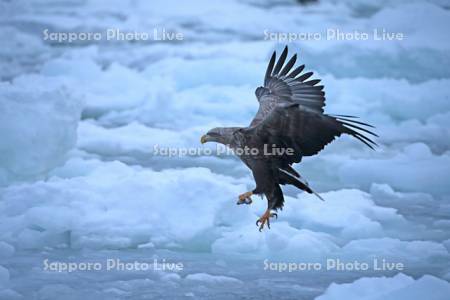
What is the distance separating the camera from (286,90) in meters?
6.38

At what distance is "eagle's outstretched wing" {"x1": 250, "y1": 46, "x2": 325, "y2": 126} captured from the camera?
6121 millimetres

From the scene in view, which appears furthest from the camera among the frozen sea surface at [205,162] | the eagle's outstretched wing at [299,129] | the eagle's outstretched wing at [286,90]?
the frozen sea surface at [205,162]

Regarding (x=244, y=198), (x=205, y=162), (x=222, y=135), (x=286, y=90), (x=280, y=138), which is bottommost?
(x=244, y=198)

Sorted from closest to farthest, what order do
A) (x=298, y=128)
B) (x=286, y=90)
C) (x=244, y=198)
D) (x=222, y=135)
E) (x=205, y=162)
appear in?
(x=298, y=128), (x=244, y=198), (x=222, y=135), (x=286, y=90), (x=205, y=162)

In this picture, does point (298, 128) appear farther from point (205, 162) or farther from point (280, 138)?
point (205, 162)

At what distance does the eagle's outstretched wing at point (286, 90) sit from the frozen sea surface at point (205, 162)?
1426 mm

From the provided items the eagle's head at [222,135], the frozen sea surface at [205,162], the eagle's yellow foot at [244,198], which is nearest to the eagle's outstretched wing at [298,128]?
the eagle's head at [222,135]

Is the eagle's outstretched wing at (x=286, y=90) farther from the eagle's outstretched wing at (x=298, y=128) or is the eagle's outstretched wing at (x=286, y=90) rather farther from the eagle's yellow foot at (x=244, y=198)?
the eagle's yellow foot at (x=244, y=198)

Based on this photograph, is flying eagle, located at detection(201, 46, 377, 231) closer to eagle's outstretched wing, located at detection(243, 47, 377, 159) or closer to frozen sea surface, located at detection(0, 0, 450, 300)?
eagle's outstretched wing, located at detection(243, 47, 377, 159)

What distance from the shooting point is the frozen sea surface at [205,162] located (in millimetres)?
6539

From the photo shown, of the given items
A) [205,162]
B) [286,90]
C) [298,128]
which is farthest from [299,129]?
[205,162]

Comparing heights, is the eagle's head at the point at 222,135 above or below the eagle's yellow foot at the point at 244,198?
above

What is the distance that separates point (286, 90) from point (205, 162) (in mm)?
2811

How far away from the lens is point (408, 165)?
869cm
